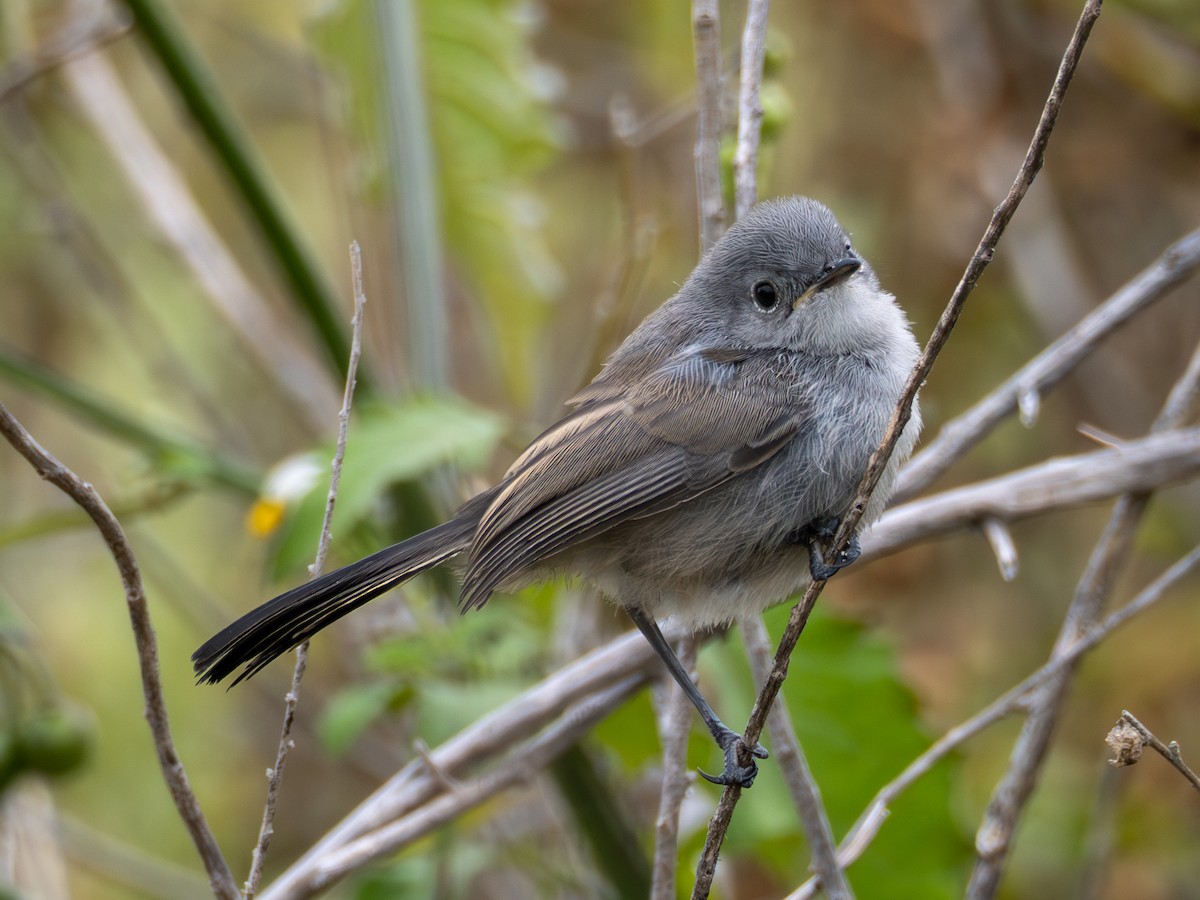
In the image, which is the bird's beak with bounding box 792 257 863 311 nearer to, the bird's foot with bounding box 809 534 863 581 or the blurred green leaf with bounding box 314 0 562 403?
the bird's foot with bounding box 809 534 863 581

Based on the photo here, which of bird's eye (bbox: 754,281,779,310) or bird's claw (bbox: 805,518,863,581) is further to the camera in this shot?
bird's eye (bbox: 754,281,779,310)

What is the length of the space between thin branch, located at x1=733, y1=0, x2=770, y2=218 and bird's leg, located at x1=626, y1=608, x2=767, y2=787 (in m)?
0.90

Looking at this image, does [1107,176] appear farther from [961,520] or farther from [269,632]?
[269,632]

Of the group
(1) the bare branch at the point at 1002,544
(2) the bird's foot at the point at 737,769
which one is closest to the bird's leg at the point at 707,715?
(2) the bird's foot at the point at 737,769

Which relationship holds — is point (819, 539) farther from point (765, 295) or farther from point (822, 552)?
point (765, 295)

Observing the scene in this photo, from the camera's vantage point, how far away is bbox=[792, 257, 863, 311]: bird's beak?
2.60 m

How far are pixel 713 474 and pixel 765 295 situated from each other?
48 centimetres

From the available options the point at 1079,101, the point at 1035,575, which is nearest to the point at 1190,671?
the point at 1035,575

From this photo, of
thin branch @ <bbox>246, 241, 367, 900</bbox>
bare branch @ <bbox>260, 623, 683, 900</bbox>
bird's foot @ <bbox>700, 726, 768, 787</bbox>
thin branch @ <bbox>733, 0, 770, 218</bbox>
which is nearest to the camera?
thin branch @ <bbox>246, 241, 367, 900</bbox>

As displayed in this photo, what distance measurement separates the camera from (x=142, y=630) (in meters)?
1.96

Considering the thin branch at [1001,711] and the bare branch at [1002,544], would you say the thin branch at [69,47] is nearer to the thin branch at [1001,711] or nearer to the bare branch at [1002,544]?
the bare branch at [1002,544]

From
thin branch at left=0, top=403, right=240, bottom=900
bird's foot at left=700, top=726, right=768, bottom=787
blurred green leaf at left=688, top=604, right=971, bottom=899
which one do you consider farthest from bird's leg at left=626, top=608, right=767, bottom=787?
thin branch at left=0, top=403, right=240, bottom=900

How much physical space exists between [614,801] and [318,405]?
174 centimetres

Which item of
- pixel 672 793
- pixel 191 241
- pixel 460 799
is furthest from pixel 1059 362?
pixel 191 241
